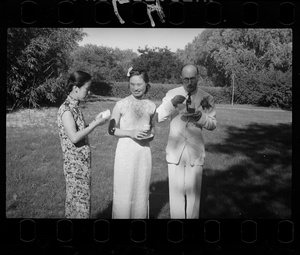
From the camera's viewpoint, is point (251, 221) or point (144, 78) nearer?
point (144, 78)

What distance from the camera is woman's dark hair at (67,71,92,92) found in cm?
309

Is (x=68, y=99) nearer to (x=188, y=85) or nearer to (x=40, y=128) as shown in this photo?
(x=40, y=128)

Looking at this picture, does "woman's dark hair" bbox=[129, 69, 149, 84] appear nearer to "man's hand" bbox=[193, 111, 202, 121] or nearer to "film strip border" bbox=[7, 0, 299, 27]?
"film strip border" bbox=[7, 0, 299, 27]

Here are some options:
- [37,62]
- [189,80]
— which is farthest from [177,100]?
[37,62]

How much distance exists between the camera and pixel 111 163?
10.9ft

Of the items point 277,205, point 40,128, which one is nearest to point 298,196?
point 277,205

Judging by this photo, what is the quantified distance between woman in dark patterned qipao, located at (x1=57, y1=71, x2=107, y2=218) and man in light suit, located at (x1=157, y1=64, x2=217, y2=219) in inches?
27.7

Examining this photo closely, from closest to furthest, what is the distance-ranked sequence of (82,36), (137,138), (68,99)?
(68,99)
(137,138)
(82,36)

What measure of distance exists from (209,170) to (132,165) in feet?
2.68

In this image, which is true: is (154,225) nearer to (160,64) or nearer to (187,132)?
(187,132)

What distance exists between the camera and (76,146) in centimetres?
295

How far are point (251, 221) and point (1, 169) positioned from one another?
2333 millimetres

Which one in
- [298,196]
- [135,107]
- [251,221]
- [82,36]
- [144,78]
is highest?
[82,36]

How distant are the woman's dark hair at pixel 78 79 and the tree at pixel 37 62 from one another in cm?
19
